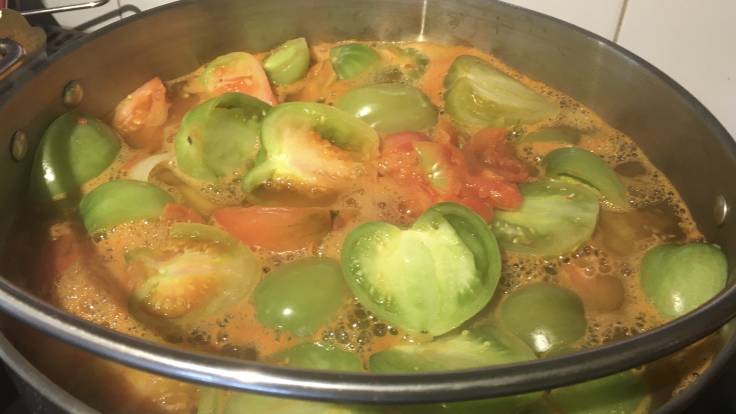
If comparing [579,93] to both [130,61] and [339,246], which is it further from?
[130,61]

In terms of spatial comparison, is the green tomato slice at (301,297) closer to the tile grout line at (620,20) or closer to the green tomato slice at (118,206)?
the green tomato slice at (118,206)

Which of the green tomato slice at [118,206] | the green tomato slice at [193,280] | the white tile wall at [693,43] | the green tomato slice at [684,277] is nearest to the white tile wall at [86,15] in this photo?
the green tomato slice at [118,206]

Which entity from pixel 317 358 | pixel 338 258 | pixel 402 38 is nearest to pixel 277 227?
pixel 338 258

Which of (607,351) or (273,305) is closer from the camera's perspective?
(607,351)

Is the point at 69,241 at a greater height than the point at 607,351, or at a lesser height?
lesser

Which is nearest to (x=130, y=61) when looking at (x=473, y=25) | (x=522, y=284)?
(x=473, y=25)

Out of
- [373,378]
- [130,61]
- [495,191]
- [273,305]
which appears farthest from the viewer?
[130,61]
